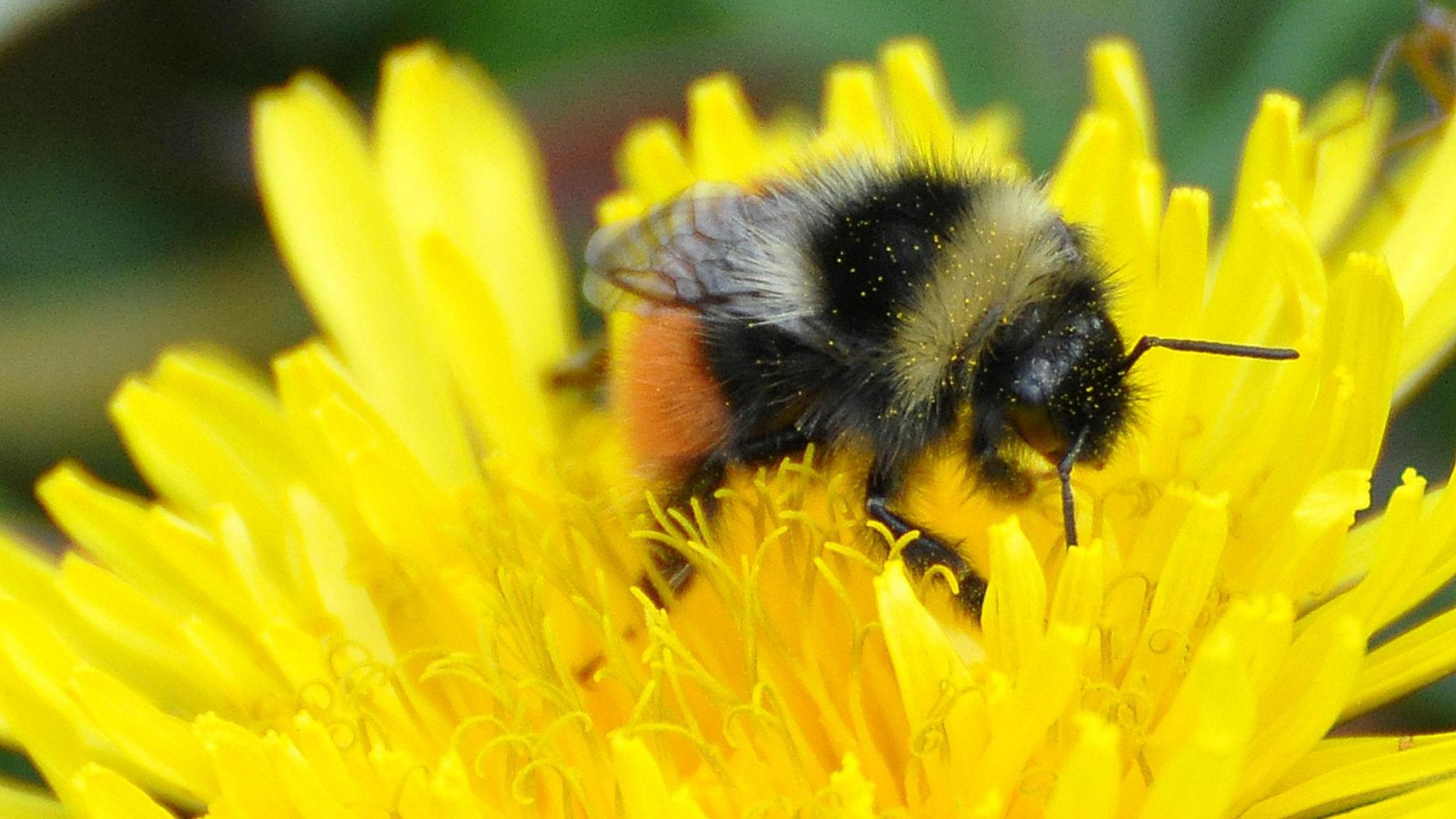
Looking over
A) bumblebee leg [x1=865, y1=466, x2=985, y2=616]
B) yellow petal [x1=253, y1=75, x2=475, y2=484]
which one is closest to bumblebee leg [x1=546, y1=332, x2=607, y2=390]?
Result: yellow petal [x1=253, y1=75, x2=475, y2=484]

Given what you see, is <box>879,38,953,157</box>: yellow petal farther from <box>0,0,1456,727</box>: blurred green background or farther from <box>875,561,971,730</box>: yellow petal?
<box>875,561,971,730</box>: yellow petal

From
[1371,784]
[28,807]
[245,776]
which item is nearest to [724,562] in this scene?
[245,776]

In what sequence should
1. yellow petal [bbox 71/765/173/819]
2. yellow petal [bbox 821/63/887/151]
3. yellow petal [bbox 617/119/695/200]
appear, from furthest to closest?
yellow petal [bbox 617/119/695/200] < yellow petal [bbox 821/63/887/151] < yellow petal [bbox 71/765/173/819]

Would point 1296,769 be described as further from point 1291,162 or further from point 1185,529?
point 1291,162

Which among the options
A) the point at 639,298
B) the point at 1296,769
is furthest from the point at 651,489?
the point at 1296,769

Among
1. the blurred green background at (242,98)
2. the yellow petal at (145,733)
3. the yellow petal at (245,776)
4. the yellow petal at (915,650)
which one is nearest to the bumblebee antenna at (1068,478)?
the yellow petal at (915,650)

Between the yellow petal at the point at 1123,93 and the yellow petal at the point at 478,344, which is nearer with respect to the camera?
the yellow petal at the point at 1123,93

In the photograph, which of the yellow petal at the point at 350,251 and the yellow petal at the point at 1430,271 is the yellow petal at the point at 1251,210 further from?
the yellow petal at the point at 350,251
